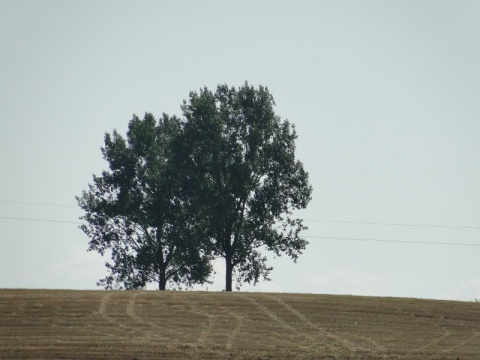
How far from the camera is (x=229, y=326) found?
199 feet

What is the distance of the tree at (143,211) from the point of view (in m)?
93.3

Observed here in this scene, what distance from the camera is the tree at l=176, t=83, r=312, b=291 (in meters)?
89.9

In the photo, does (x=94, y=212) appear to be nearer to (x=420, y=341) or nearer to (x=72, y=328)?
(x=72, y=328)

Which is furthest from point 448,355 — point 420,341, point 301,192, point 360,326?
point 301,192

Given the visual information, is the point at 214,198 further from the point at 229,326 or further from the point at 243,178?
the point at 229,326

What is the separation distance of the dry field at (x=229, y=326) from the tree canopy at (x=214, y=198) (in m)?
14.3

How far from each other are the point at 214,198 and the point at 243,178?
322 centimetres

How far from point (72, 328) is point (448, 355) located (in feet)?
71.5

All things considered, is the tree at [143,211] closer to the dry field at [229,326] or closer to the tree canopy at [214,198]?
the tree canopy at [214,198]

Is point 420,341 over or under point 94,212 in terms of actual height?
under

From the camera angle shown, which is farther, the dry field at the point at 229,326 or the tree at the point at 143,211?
the tree at the point at 143,211

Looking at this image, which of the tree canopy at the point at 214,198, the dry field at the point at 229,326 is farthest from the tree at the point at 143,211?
the dry field at the point at 229,326

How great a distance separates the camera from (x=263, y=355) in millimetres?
51750

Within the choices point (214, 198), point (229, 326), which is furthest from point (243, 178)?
point (229, 326)
